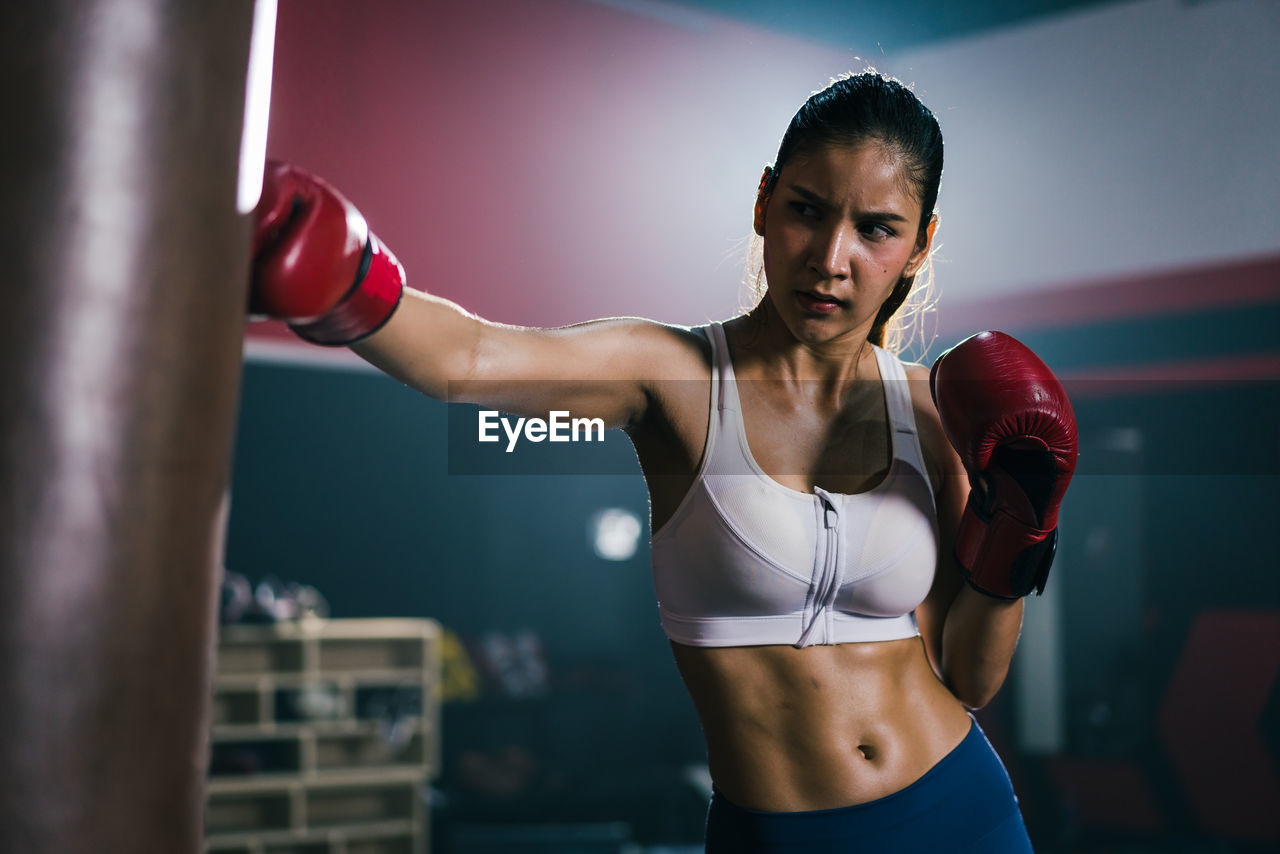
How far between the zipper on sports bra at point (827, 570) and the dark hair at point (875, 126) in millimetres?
391

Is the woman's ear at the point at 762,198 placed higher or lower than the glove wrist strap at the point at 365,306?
higher

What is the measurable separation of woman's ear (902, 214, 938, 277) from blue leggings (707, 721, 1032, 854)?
63cm

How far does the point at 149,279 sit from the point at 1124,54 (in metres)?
4.55

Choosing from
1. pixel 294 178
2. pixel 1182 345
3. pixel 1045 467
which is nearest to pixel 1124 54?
pixel 1182 345

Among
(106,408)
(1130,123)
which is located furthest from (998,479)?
(1130,123)

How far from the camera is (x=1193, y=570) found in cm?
543

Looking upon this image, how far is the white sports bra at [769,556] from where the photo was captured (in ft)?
4.09

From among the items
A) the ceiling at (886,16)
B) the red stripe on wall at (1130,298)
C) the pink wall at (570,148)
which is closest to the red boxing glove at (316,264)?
the pink wall at (570,148)

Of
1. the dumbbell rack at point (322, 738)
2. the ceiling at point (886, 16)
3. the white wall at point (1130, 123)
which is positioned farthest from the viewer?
the dumbbell rack at point (322, 738)

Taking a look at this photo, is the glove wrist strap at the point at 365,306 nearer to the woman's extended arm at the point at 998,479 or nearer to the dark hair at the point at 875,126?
the dark hair at the point at 875,126

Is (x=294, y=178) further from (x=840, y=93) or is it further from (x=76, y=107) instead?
(x=840, y=93)

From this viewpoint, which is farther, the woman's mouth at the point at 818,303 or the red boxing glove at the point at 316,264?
the woman's mouth at the point at 818,303

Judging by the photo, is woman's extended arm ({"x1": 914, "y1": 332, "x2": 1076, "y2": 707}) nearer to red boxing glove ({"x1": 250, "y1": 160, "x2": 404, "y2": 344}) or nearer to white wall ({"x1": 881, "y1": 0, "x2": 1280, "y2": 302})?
red boxing glove ({"x1": 250, "y1": 160, "x2": 404, "y2": 344})

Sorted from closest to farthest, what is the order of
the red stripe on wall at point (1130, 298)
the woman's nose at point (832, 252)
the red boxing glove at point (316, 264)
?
the red boxing glove at point (316, 264) < the woman's nose at point (832, 252) < the red stripe on wall at point (1130, 298)
